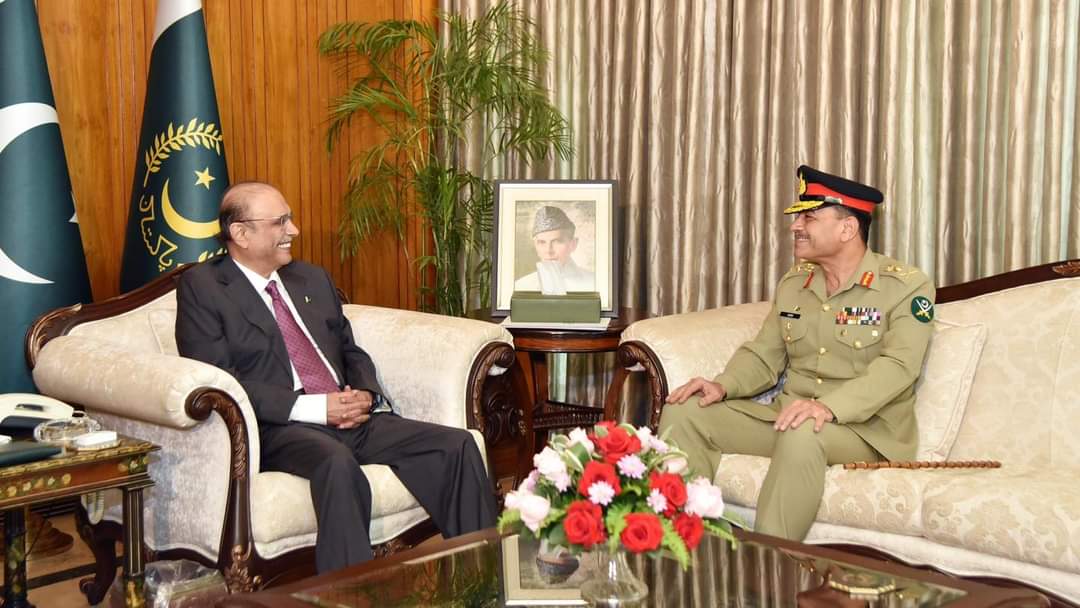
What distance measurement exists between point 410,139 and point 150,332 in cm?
153

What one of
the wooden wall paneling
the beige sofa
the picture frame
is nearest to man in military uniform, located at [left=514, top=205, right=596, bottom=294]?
the beige sofa

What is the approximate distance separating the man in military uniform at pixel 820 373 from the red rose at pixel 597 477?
45.0 inches

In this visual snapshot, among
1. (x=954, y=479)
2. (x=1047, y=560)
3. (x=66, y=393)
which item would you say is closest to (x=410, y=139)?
(x=66, y=393)

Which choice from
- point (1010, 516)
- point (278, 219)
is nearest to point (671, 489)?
point (1010, 516)

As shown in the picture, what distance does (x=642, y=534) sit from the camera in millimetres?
1955

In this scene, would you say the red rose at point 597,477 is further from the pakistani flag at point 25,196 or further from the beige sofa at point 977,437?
the pakistani flag at point 25,196

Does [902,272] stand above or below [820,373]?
above

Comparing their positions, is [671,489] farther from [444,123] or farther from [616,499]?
[444,123]

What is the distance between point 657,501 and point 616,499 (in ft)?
0.27

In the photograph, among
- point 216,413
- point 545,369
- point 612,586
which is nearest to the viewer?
point 612,586

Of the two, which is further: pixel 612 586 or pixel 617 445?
pixel 612 586

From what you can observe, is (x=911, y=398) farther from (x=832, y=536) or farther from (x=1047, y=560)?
(x=1047, y=560)

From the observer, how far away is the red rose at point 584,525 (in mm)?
1970

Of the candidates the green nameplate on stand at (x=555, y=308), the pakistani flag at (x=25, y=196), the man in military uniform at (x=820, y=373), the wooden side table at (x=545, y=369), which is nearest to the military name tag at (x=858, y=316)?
the man in military uniform at (x=820, y=373)
